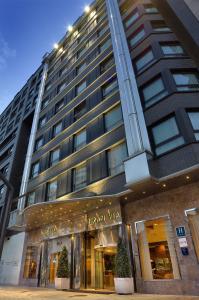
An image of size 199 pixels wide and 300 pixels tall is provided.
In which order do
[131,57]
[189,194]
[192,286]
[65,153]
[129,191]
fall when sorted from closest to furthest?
[192,286]
[189,194]
[129,191]
[131,57]
[65,153]

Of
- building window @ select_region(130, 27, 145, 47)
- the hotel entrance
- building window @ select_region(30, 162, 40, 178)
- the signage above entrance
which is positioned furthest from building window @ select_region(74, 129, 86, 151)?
building window @ select_region(130, 27, 145, 47)

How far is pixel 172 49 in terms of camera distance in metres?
17.0

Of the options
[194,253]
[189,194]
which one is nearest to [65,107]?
[189,194]

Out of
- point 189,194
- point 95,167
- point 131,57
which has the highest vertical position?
point 131,57

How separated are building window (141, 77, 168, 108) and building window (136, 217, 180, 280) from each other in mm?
7637

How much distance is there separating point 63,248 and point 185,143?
35.6ft

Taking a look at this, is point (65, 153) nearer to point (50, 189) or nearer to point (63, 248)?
point (50, 189)

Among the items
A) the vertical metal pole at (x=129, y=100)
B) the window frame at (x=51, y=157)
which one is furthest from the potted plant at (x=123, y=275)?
the window frame at (x=51, y=157)

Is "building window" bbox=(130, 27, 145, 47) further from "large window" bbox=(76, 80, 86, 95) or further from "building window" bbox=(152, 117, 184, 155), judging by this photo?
"building window" bbox=(152, 117, 184, 155)

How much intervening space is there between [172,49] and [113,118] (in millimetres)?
6862

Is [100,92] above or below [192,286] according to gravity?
above

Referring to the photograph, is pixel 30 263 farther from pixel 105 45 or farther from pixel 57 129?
pixel 105 45

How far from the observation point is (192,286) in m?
9.98

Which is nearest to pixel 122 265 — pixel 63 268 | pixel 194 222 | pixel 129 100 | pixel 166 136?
pixel 194 222
